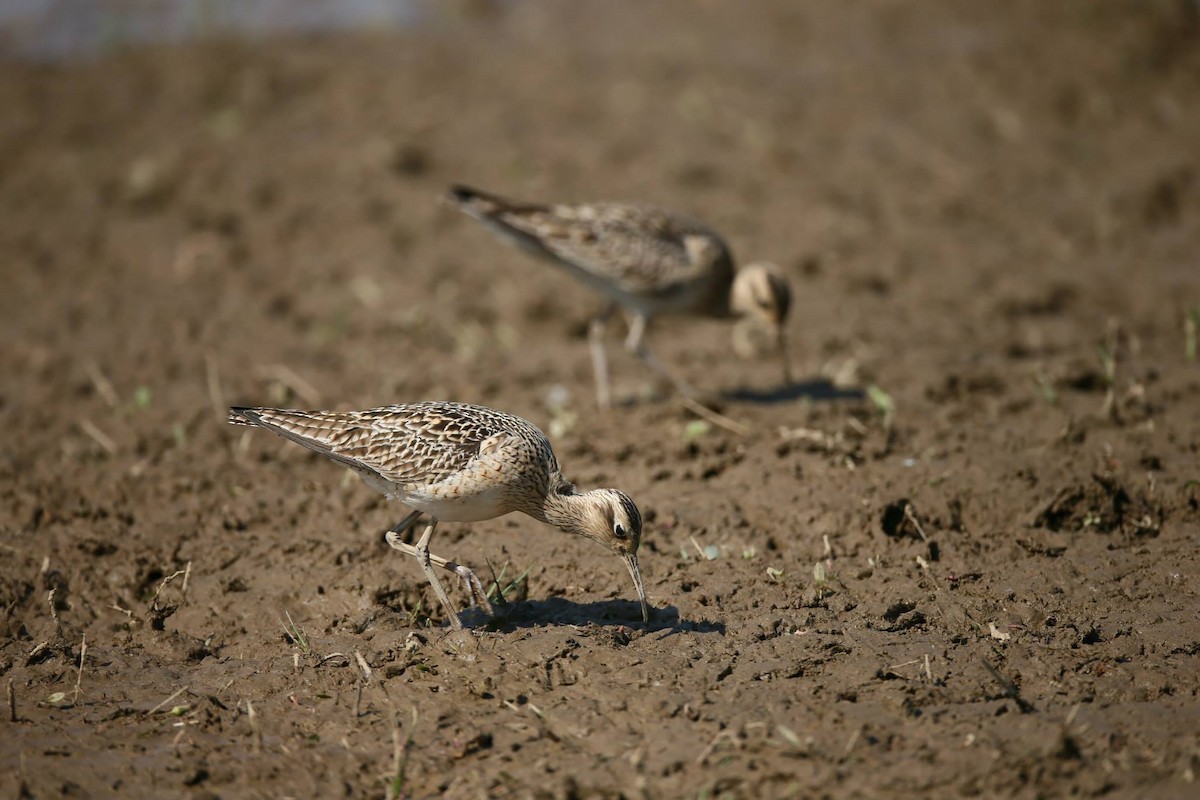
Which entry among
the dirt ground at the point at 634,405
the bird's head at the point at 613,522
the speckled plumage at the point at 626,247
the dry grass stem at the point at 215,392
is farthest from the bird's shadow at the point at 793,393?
the dry grass stem at the point at 215,392

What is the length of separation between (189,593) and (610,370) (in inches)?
181

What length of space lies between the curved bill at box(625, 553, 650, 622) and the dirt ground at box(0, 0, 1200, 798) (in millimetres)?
175

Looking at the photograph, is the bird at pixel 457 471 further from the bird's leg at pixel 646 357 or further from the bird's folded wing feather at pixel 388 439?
the bird's leg at pixel 646 357

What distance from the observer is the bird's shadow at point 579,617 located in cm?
673

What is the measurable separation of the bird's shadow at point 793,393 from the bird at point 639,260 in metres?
0.12

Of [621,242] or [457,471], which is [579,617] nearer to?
[457,471]

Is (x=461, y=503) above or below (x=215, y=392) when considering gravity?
above

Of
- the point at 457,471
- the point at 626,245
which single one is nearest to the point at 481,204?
the point at 626,245

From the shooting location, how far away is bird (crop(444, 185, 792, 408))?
398 inches

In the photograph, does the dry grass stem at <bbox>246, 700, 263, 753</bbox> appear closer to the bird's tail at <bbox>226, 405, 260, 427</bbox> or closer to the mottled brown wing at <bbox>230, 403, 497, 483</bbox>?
the mottled brown wing at <bbox>230, 403, 497, 483</bbox>

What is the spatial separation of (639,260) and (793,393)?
5.26 ft

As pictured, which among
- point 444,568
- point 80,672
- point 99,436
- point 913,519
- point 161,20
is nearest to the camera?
point 80,672

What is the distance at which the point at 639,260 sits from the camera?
10102mm

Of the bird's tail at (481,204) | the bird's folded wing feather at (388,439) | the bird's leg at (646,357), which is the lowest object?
the bird's leg at (646,357)
